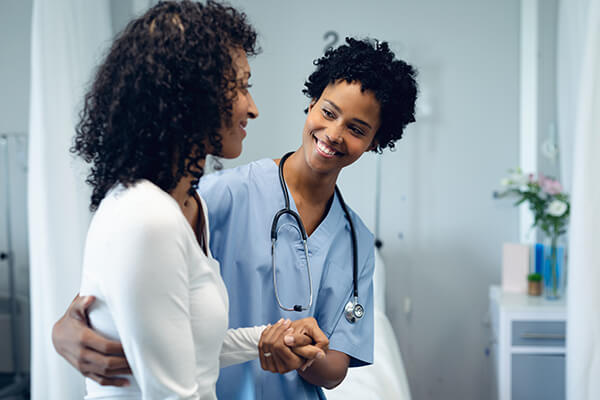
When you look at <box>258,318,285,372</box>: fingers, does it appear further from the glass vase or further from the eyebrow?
the glass vase

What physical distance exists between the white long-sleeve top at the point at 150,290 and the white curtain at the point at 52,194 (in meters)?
1.23

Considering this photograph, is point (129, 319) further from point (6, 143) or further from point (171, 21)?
point (6, 143)

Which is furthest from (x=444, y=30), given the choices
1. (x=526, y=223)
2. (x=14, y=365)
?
(x=14, y=365)

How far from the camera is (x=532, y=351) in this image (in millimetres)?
2121

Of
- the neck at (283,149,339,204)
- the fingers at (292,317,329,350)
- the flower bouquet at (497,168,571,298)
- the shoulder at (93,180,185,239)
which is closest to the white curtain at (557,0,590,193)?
the flower bouquet at (497,168,571,298)

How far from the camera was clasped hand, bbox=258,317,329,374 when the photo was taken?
2.71 ft

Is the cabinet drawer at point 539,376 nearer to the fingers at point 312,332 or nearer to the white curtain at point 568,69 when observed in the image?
the white curtain at point 568,69

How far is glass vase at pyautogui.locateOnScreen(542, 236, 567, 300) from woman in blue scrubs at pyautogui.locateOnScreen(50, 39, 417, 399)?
1468mm

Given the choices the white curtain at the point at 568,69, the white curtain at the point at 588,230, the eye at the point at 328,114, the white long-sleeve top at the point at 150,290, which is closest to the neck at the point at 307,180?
the eye at the point at 328,114

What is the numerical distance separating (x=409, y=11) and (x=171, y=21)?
216 cm

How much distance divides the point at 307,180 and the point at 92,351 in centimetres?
59

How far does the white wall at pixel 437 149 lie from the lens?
2.57m

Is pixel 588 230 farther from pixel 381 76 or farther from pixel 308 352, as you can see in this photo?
pixel 308 352

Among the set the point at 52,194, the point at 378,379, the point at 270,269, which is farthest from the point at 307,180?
the point at 52,194
